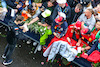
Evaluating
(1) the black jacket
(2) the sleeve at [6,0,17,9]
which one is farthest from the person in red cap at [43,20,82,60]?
(2) the sleeve at [6,0,17,9]

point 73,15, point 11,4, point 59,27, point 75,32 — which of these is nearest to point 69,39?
point 75,32

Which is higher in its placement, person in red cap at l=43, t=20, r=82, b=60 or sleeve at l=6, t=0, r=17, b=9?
sleeve at l=6, t=0, r=17, b=9

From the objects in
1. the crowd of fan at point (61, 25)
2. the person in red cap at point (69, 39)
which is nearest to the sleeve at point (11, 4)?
the crowd of fan at point (61, 25)

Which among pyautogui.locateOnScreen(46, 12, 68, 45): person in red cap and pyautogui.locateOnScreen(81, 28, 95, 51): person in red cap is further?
pyautogui.locateOnScreen(46, 12, 68, 45): person in red cap

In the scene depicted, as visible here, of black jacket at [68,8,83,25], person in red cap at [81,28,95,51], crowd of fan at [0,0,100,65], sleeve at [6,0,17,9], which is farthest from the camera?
sleeve at [6,0,17,9]

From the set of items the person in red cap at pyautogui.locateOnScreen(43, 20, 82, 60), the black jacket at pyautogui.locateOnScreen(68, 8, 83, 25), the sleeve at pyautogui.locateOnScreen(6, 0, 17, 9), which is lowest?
the person in red cap at pyautogui.locateOnScreen(43, 20, 82, 60)

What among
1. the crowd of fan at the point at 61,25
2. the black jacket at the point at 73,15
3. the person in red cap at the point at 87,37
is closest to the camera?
the person in red cap at the point at 87,37

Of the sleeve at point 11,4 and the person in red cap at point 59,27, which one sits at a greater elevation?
the sleeve at point 11,4

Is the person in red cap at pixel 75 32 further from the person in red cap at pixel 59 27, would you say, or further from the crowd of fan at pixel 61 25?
the person in red cap at pixel 59 27

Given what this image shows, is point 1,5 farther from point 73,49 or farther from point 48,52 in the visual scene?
point 73,49

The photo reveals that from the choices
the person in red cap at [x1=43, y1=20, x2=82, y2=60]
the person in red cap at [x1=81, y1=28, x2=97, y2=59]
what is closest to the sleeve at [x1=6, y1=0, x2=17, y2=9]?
the person in red cap at [x1=43, y1=20, x2=82, y2=60]

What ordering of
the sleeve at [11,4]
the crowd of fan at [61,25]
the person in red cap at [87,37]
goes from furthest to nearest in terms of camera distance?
the sleeve at [11,4], the crowd of fan at [61,25], the person in red cap at [87,37]

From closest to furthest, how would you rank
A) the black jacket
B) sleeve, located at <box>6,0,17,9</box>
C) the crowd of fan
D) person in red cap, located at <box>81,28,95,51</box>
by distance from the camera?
1. person in red cap, located at <box>81,28,95,51</box>
2. the crowd of fan
3. the black jacket
4. sleeve, located at <box>6,0,17,9</box>

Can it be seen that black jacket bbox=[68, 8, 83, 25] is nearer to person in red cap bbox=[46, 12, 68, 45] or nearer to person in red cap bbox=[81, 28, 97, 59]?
person in red cap bbox=[46, 12, 68, 45]
